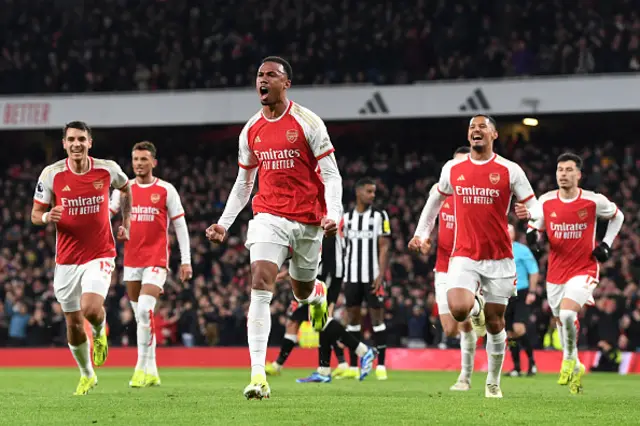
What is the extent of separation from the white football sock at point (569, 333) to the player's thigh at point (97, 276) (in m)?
4.95

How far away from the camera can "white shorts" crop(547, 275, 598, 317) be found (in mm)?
12039

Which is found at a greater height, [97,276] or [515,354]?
[97,276]

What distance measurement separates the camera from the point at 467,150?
1300 cm

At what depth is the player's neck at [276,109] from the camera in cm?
898

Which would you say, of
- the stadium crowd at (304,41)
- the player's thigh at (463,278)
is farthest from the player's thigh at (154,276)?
the stadium crowd at (304,41)

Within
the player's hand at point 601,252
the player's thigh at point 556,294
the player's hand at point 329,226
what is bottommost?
the player's thigh at point 556,294

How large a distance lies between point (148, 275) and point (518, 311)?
6.52 meters

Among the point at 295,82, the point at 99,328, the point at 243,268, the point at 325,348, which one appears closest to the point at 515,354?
the point at 325,348

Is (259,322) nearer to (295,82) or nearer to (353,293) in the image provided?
(353,293)

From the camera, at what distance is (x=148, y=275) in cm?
1291

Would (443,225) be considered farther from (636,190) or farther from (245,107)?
(245,107)

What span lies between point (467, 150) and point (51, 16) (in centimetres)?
2410

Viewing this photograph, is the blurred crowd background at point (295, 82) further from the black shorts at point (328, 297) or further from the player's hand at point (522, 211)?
the player's hand at point (522, 211)

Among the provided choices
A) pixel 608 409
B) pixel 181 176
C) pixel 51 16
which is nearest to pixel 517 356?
pixel 608 409
